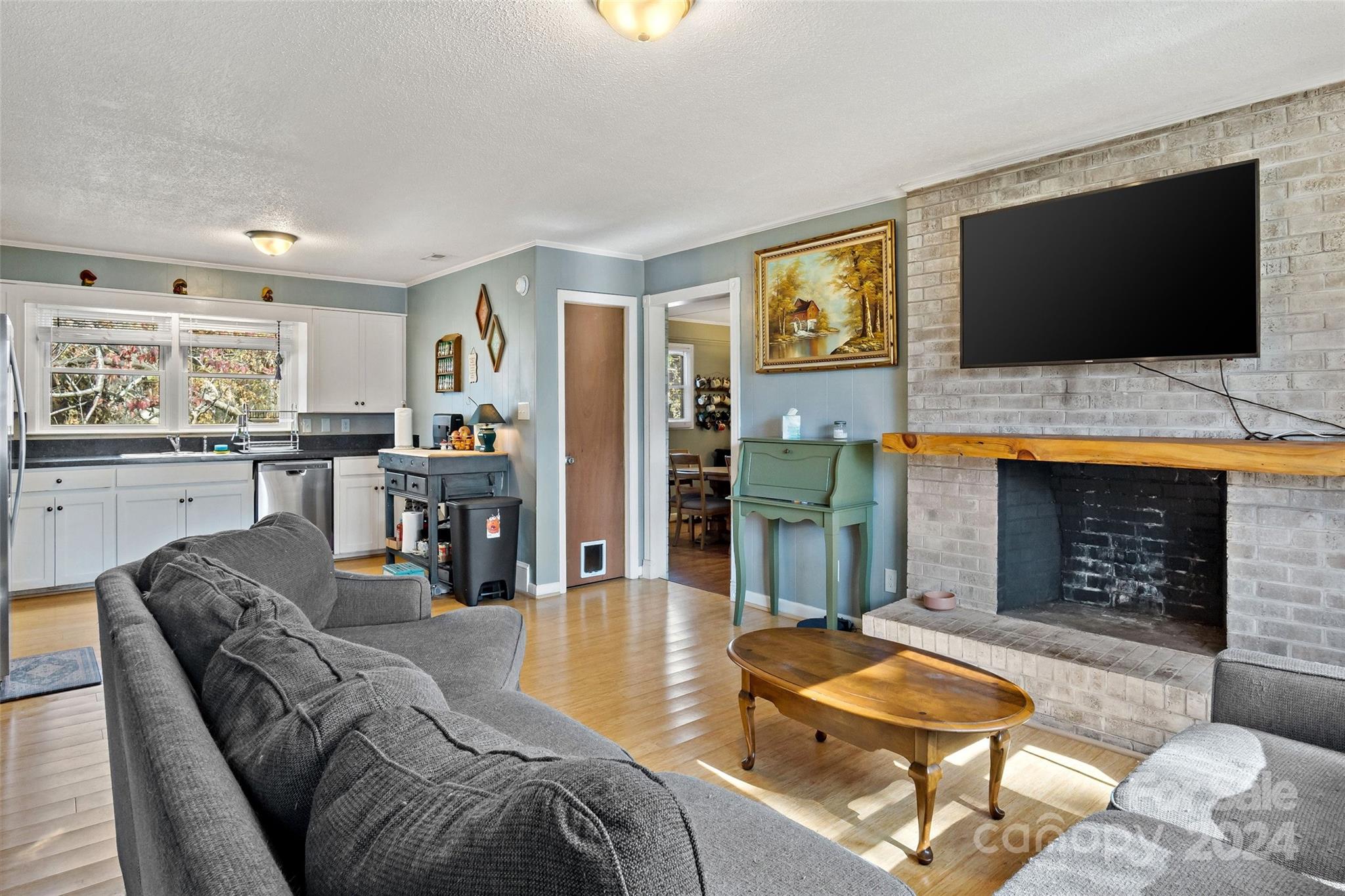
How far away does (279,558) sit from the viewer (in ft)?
7.68

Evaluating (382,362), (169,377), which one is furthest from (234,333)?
(382,362)

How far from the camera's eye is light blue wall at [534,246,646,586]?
5242 millimetres

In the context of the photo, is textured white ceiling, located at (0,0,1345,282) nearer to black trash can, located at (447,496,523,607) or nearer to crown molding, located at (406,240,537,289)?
crown molding, located at (406,240,537,289)

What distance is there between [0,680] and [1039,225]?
510 cm

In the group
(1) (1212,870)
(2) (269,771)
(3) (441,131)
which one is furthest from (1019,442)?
(2) (269,771)

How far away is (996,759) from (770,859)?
1234 millimetres

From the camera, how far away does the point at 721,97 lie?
290 centimetres

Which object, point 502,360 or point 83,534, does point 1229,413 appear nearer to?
point 502,360

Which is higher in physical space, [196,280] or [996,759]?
[196,280]

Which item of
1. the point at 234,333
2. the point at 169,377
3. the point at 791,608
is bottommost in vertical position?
the point at 791,608

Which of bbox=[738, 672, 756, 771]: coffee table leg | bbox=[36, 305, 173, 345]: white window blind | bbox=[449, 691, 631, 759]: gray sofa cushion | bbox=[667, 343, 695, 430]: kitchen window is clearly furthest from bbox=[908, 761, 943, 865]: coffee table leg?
bbox=[667, 343, 695, 430]: kitchen window

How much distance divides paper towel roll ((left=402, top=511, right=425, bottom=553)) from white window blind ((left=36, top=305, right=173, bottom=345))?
2484mm

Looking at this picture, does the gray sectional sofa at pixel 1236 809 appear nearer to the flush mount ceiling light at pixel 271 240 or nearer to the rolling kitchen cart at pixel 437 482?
the rolling kitchen cart at pixel 437 482

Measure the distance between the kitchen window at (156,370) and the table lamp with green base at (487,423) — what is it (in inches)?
84.2
